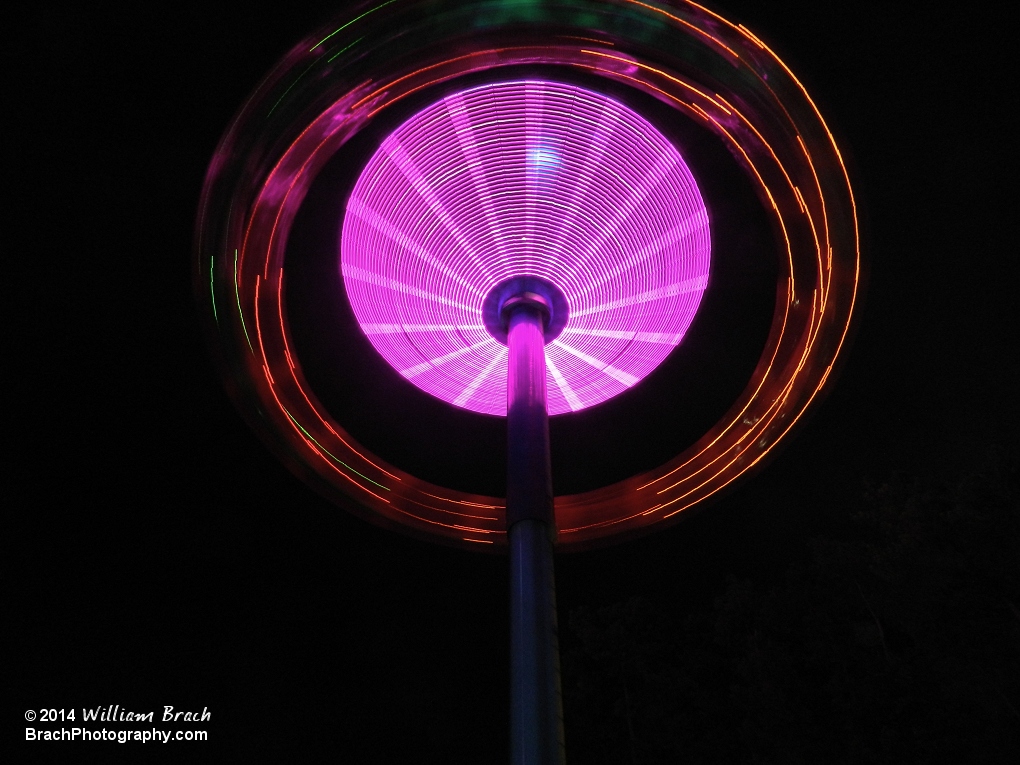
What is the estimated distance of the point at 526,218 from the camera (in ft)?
25.0

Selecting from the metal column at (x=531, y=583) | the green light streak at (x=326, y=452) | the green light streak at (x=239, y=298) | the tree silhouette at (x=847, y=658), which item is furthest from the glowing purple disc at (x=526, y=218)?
the tree silhouette at (x=847, y=658)

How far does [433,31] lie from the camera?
667cm

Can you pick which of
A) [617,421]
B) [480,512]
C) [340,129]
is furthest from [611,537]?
[340,129]

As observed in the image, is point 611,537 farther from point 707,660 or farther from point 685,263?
point 707,660

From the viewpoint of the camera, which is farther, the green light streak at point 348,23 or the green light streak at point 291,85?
the green light streak at point 291,85

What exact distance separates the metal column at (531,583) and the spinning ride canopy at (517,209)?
2.10m

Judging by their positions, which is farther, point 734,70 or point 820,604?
point 820,604

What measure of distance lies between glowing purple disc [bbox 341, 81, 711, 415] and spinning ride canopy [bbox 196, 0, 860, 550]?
0.07 ft

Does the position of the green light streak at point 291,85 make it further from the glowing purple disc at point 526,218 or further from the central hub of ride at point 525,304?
the central hub of ride at point 525,304

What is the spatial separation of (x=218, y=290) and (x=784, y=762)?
13022 millimetres

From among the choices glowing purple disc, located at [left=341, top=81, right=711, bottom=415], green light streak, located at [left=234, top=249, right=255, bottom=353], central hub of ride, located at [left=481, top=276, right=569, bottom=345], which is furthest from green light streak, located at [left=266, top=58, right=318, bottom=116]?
central hub of ride, located at [left=481, top=276, right=569, bottom=345]

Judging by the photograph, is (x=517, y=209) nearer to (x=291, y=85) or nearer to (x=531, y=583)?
(x=291, y=85)

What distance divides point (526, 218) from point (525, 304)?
85 centimetres

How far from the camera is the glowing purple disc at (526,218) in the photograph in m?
7.38
